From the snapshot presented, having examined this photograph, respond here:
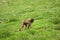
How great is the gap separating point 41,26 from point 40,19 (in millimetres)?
1604

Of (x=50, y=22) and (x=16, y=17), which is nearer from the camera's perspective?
(x=50, y=22)

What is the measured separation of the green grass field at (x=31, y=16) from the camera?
902cm

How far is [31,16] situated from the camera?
42.4 feet

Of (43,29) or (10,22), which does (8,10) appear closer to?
(10,22)

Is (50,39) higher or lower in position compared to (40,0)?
higher

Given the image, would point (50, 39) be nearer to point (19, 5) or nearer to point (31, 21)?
point (31, 21)

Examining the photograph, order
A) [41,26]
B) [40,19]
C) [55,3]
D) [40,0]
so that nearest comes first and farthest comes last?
[41,26], [40,19], [55,3], [40,0]

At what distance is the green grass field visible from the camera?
9.02 m

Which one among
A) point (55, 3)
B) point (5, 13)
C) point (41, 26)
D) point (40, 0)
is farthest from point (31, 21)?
point (40, 0)

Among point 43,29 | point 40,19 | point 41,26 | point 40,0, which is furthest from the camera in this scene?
point 40,0

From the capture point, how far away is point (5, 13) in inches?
547

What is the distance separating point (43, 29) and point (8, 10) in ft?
16.9

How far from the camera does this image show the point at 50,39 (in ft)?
27.6

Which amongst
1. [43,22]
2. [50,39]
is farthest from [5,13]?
[50,39]
